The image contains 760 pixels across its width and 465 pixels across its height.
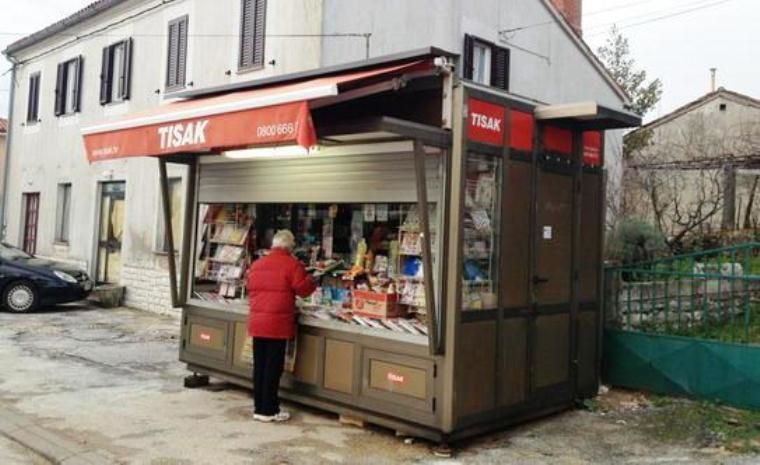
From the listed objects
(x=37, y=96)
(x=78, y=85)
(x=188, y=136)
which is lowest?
(x=188, y=136)

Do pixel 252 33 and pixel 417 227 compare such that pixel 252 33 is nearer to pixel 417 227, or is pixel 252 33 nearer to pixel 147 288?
pixel 147 288

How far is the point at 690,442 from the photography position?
5863 millimetres

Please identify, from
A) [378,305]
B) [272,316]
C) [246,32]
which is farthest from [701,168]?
[272,316]

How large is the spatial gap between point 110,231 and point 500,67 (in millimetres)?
8734

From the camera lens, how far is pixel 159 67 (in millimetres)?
13945

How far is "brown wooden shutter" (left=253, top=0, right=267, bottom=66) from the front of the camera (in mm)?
11359

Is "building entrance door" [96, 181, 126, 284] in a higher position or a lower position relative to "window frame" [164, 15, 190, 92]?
lower

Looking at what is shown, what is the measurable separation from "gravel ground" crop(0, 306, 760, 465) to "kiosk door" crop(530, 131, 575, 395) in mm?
496

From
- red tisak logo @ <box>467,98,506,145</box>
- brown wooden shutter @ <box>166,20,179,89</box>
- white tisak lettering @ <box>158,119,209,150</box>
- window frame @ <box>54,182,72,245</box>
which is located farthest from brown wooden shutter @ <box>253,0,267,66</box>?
window frame @ <box>54,182,72,245</box>

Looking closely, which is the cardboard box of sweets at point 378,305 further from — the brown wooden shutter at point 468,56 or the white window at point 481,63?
the white window at point 481,63

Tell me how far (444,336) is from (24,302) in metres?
10.7

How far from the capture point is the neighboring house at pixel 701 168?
13758 mm

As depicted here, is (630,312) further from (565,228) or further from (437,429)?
(437,429)

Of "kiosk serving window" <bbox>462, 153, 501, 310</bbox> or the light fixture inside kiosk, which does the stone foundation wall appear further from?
"kiosk serving window" <bbox>462, 153, 501, 310</bbox>
